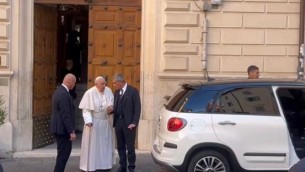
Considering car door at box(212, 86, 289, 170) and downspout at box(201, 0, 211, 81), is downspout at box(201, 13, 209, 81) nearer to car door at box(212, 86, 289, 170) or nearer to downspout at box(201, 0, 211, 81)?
downspout at box(201, 0, 211, 81)

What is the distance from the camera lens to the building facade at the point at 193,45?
43.8 feet

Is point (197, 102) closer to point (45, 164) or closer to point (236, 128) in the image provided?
point (236, 128)

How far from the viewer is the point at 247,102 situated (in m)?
9.69

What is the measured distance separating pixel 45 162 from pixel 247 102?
470 centimetres

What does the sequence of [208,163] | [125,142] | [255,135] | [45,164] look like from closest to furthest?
1. [255,135]
2. [208,163]
3. [125,142]
4. [45,164]

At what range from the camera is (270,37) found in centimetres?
1352

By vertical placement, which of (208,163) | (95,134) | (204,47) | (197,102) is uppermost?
(204,47)

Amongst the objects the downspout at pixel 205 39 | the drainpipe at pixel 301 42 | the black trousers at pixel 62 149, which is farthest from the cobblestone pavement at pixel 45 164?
the drainpipe at pixel 301 42

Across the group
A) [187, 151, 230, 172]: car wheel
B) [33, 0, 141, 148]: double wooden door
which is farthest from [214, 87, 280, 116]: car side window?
[33, 0, 141, 148]: double wooden door

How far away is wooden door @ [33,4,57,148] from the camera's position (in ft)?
45.3

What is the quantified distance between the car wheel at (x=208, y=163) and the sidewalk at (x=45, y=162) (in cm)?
193

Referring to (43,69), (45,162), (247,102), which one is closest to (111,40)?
(43,69)

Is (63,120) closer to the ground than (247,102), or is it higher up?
closer to the ground

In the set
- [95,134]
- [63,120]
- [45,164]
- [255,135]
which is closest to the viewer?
[255,135]
